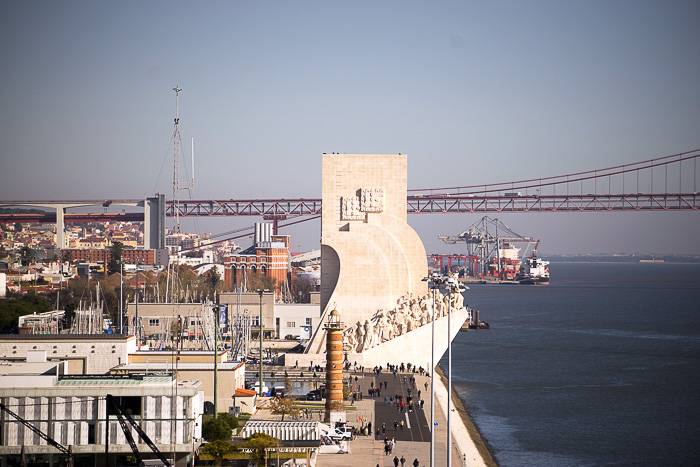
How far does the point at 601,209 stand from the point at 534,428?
46.0 m

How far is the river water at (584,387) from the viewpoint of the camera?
22734 millimetres

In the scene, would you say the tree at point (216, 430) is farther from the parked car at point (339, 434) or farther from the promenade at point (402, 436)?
the parked car at point (339, 434)

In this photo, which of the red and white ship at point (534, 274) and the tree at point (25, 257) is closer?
the tree at point (25, 257)

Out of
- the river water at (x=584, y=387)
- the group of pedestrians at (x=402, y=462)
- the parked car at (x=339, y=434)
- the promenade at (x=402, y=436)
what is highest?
the parked car at (x=339, y=434)

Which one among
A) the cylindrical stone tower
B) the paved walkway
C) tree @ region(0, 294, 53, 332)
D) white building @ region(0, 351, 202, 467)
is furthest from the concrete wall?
white building @ region(0, 351, 202, 467)

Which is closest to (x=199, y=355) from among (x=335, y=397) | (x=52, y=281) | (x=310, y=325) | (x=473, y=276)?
(x=335, y=397)

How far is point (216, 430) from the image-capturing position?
17.6 m

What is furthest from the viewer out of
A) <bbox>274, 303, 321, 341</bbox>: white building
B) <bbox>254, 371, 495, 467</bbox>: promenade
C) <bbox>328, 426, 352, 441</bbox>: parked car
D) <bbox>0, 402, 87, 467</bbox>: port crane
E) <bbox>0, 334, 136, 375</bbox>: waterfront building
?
<bbox>274, 303, 321, 341</bbox>: white building

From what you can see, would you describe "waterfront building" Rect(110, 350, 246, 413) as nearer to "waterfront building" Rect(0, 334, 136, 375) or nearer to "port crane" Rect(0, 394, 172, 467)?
"waterfront building" Rect(0, 334, 136, 375)

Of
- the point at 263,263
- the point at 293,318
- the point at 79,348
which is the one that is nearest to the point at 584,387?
the point at 293,318

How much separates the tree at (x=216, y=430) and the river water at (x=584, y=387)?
6.58 metres

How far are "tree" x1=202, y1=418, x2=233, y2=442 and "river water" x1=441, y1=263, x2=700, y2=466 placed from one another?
21.6 ft

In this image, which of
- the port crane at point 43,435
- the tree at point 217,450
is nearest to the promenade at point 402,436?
the tree at point 217,450

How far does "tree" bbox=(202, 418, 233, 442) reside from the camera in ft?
57.6
